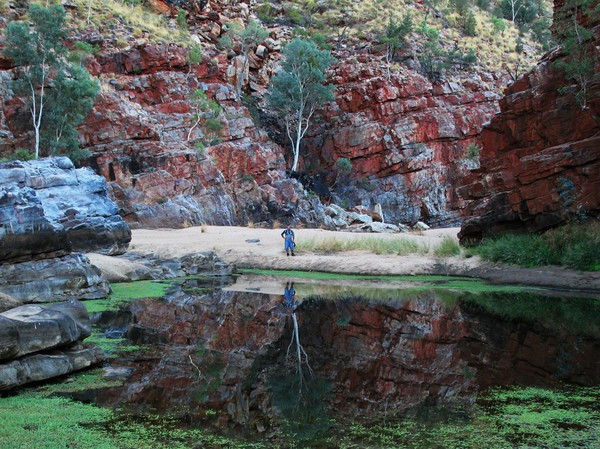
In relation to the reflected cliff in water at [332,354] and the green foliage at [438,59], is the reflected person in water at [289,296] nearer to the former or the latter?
the reflected cliff in water at [332,354]

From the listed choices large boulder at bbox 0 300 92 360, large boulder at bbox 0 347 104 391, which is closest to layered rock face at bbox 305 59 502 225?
large boulder at bbox 0 300 92 360

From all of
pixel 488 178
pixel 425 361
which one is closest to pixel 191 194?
pixel 488 178

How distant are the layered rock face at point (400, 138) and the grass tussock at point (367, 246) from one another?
24.3 meters

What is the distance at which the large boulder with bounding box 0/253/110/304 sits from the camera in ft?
45.4

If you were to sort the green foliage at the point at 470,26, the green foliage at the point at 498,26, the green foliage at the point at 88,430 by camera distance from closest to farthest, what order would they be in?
1. the green foliage at the point at 88,430
2. the green foliage at the point at 470,26
3. the green foliage at the point at 498,26

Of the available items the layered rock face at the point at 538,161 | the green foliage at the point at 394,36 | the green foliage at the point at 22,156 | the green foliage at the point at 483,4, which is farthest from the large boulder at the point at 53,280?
the green foliage at the point at 483,4

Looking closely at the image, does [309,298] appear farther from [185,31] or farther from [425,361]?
[185,31]

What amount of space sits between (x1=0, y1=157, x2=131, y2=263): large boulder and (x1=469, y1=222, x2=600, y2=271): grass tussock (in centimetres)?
1344

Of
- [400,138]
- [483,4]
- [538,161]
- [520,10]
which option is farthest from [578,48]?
[483,4]

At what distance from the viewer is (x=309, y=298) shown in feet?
50.8

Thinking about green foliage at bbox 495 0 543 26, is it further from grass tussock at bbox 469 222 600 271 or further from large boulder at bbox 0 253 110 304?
large boulder at bbox 0 253 110 304

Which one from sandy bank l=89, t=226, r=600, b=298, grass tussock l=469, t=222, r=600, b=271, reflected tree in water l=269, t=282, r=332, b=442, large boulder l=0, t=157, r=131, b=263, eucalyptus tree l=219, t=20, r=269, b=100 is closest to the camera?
Answer: reflected tree in water l=269, t=282, r=332, b=442

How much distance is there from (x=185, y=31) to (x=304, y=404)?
49594 mm

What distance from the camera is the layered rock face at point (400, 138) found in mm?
50500
